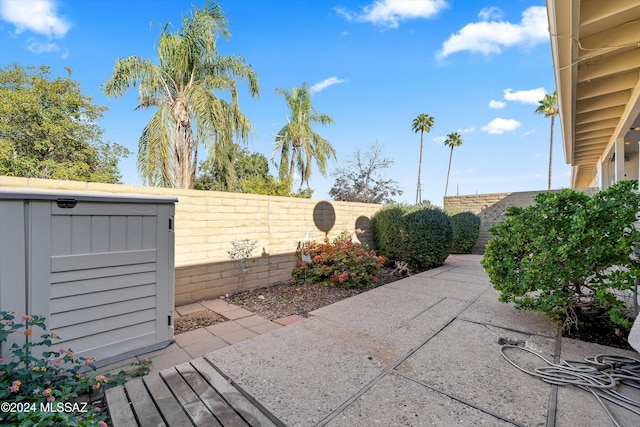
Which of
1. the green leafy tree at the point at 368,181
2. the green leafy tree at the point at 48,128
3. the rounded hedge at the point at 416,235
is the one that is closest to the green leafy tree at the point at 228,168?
the green leafy tree at the point at 48,128

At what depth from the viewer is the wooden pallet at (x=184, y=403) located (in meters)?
1.57

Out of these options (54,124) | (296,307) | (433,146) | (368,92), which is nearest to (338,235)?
(296,307)

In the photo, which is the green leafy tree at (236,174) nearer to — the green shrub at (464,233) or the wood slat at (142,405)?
the green shrub at (464,233)

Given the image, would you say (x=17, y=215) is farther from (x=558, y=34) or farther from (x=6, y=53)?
(x=6, y=53)

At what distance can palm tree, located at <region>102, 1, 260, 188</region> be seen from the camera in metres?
8.82

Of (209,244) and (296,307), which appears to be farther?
(209,244)

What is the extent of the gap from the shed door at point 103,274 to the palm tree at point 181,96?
24.2ft

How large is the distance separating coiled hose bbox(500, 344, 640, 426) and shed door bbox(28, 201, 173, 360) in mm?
3035

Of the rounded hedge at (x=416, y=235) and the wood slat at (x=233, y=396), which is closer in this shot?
the wood slat at (x=233, y=396)

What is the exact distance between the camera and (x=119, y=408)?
5.42 ft

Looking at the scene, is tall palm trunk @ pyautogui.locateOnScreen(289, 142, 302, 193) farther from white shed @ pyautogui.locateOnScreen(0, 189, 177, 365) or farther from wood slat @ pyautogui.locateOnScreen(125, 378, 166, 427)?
wood slat @ pyautogui.locateOnScreen(125, 378, 166, 427)

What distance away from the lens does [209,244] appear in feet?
13.2

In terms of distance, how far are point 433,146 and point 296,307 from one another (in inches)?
901

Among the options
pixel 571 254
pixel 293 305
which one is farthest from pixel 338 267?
pixel 571 254
